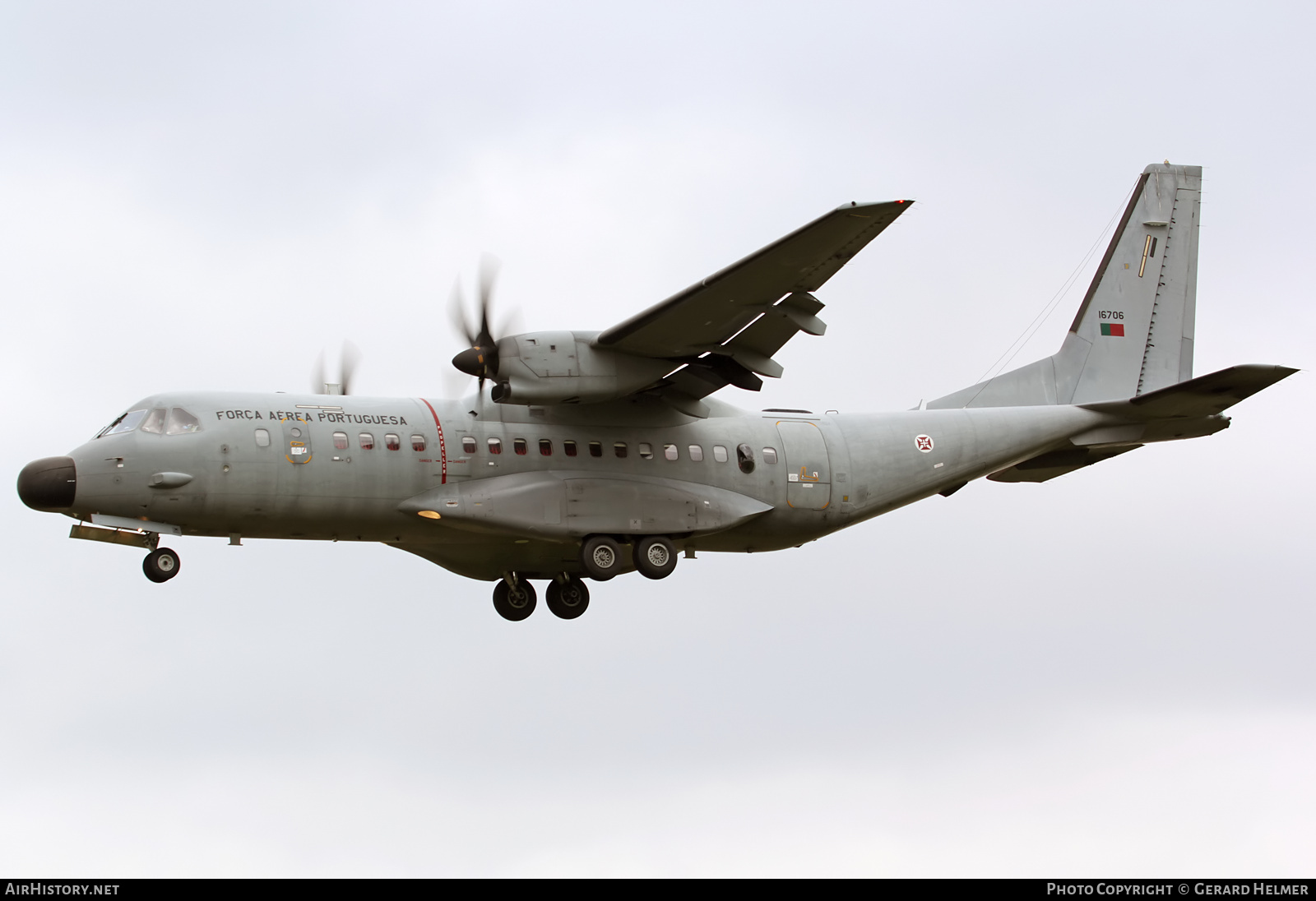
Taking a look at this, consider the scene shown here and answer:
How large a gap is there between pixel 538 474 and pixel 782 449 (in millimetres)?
3748

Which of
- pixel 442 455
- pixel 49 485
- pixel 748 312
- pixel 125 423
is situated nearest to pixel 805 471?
pixel 748 312

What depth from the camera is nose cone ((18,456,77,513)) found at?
1995cm

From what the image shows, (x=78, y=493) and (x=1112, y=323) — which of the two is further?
(x=1112, y=323)

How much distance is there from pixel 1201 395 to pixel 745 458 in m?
6.82

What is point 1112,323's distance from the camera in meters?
26.5

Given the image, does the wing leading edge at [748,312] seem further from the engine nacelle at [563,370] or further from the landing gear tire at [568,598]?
the landing gear tire at [568,598]

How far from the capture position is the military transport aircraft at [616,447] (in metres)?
20.4

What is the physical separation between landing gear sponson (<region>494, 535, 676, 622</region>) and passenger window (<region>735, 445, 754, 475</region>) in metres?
1.55

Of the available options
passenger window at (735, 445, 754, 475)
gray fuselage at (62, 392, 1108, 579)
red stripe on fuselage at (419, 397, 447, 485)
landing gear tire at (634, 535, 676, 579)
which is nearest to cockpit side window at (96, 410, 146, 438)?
gray fuselage at (62, 392, 1108, 579)

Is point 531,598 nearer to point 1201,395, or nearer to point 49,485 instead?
point 49,485

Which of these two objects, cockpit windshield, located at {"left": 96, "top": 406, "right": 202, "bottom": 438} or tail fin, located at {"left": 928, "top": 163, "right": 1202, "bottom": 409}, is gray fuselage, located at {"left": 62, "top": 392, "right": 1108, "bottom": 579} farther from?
tail fin, located at {"left": 928, "top": 163, "right": 1202, "bottom": 409}
